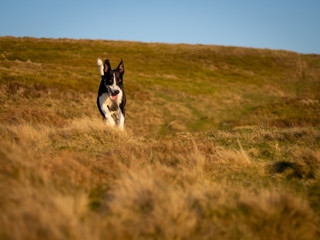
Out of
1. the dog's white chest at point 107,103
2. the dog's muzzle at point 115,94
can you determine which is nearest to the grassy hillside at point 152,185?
the dog's muzzle at point 115,94

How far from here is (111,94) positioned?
6996 mm

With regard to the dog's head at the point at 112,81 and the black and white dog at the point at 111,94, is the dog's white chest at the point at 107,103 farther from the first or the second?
the dog's head at the point at 112,81

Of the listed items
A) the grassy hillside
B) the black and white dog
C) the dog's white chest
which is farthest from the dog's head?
the grassy hillside

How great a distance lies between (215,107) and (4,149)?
23.4 meters

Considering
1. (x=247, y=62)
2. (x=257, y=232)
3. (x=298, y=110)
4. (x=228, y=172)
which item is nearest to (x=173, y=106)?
(x=298, y=110)

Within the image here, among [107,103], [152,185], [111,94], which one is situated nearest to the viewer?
[152,185]

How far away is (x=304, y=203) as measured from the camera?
8.14 feet

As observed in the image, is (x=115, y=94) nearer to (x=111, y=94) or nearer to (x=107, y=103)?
(x=111, y=94)

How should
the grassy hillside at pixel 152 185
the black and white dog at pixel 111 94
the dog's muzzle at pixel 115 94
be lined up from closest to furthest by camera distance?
the grassy hillside at pixel 152 185, the dog's muzzle at pixel 115 94, the black and white dog at pixel 111 94

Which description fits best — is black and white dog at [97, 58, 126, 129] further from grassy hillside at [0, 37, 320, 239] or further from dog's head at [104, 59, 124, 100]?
grassy hillside at [0, 37, 320, 239]

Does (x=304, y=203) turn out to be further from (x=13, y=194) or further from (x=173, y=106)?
(x=173, y=106)

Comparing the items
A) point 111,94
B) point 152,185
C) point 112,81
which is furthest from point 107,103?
point 152,185

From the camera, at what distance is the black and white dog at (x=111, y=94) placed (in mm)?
6707

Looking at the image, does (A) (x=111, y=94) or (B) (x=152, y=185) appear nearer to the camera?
(B) (x=152, y=185)
